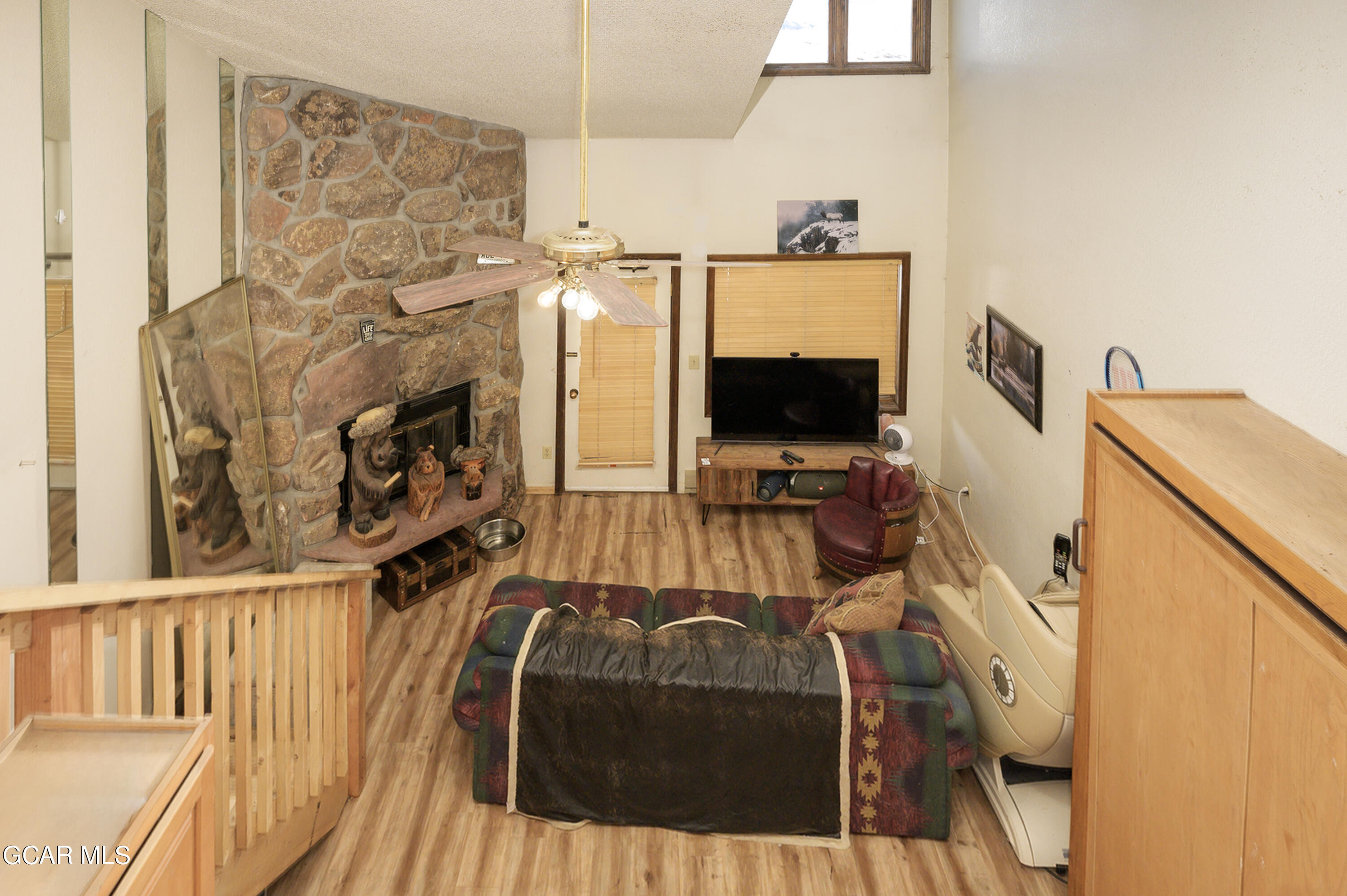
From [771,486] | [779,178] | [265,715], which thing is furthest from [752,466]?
[265,715]

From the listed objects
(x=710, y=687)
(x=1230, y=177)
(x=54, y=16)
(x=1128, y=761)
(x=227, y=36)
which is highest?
(x=227, y=36)

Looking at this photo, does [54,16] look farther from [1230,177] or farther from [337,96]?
[1230,177]

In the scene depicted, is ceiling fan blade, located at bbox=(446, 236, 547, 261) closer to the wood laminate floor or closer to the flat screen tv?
the wood laminate floor

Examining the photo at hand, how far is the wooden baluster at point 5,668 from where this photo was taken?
5.39ft

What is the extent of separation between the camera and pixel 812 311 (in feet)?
22.3

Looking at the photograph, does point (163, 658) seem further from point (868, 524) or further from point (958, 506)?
point (958, 506)

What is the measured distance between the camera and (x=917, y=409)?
6.95 m

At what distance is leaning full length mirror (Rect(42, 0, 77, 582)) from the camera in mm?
2777

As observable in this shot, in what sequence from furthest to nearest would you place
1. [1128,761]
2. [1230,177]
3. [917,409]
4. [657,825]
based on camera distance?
[917,409]
[657,825]
[1230,177]
[1128,761]

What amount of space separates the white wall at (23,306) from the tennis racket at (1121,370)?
11.7ft

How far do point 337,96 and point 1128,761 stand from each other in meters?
4.39

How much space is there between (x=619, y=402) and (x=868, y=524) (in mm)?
2251

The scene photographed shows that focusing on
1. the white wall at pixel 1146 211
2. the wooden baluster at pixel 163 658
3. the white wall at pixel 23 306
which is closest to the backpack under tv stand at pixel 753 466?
the white wall at pixel 1146 211

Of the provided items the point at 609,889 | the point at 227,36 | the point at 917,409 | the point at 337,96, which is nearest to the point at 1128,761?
the point at 609,889
